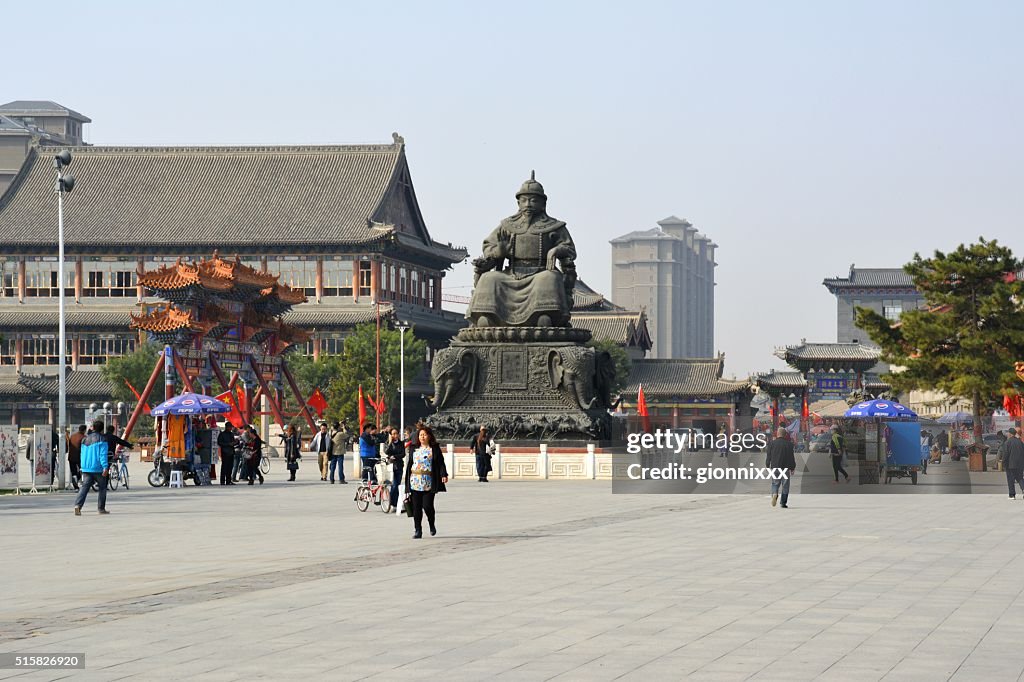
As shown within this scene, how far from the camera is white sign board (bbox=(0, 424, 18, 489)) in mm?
32312

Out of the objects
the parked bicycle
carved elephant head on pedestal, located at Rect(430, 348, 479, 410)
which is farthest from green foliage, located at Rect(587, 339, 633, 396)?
the parked bicycle

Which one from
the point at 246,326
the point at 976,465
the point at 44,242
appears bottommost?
the point at 976,465

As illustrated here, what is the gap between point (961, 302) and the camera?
49.1m

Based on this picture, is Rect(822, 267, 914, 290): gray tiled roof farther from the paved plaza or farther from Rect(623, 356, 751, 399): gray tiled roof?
the paved plaza

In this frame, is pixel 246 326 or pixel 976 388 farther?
pixel 246 326

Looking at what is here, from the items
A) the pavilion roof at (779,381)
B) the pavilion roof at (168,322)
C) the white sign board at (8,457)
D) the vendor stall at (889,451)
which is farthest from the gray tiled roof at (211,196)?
the white sign board at (8,457)

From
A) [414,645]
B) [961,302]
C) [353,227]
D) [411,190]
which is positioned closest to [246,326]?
[961,302]

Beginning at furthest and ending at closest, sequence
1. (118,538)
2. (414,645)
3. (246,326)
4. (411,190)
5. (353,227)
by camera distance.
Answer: (411,190) → (353,227) → (246,326) → (118,538) → (414,645)

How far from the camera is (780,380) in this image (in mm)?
100250

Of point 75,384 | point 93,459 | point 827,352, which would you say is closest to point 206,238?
point 75,384

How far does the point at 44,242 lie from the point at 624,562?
246 ft

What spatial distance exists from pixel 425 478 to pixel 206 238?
68.3 meters

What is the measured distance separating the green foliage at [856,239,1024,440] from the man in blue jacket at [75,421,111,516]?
A: 30632mm

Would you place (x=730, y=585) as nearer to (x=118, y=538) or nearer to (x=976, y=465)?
(x=118, y=538)
